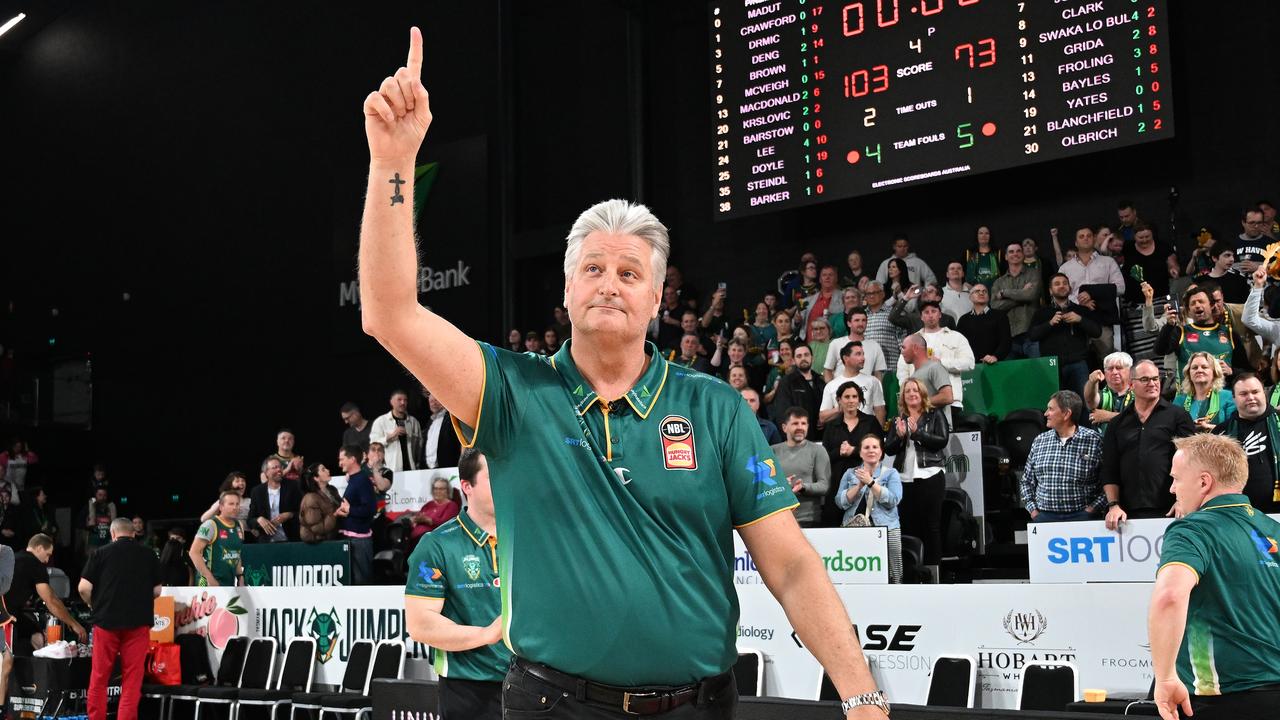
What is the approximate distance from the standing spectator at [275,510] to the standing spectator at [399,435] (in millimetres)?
1332

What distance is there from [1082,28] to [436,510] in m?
7.50

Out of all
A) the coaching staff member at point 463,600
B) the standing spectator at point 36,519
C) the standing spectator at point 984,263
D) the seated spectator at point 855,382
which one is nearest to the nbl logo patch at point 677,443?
the coaching staff member at point 463,600

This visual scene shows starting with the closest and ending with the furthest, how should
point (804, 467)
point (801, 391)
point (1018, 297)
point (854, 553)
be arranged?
point (854, 553), point (804, 467), point (801, 391), point (1018, 297)

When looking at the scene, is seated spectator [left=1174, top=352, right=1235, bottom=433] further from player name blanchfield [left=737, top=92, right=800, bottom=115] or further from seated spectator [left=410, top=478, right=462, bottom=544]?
seated spectator [left=410, top=478, right=462, bottom=544]

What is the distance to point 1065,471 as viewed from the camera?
27.3 ft

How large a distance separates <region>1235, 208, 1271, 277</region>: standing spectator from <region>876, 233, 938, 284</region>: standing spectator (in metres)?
3.08

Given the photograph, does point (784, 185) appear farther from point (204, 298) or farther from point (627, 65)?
point (204, 298)

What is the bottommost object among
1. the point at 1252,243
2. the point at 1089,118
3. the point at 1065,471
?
the point at 1065,471

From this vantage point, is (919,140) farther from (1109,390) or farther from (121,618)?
(121,618)

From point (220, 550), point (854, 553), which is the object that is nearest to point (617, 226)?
point (854, 553)

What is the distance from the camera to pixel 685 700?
94.6 inches

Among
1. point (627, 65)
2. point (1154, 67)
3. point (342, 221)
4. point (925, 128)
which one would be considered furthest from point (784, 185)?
point (342, 221)

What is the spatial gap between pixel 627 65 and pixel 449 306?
439 cm

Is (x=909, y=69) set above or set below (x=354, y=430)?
above
